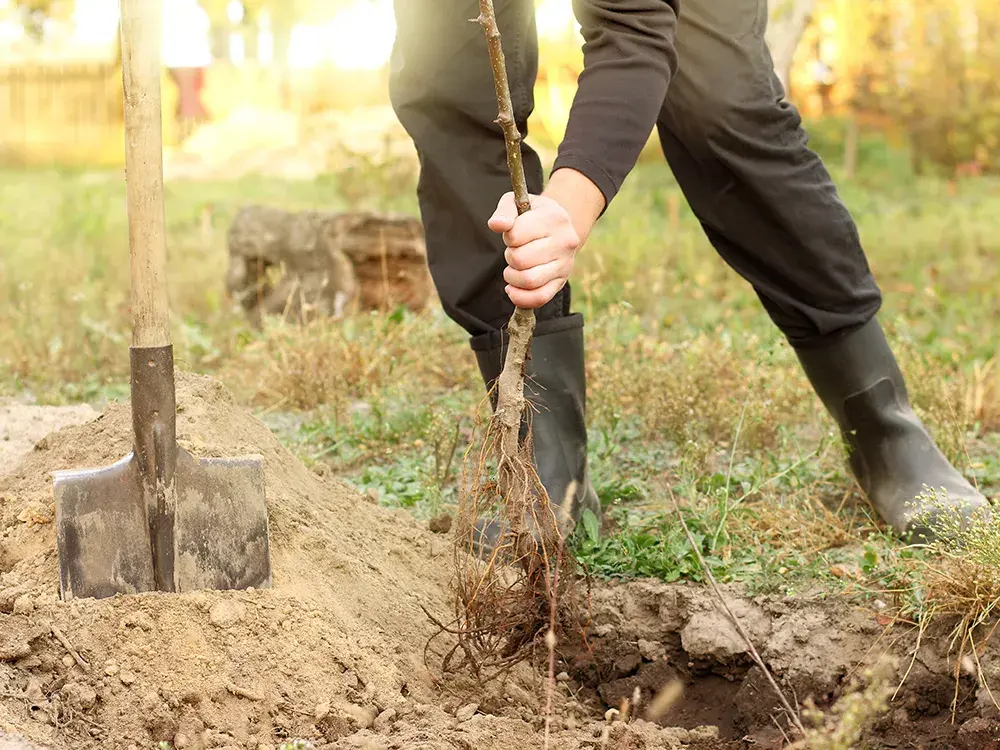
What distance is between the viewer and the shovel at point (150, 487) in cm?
187

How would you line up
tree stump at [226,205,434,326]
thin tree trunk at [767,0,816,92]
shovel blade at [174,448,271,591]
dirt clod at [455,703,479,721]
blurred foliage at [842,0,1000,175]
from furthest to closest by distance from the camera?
blurred foliage at [842,0,1000,175] → thin tree trunk at [767,0,816,92] → tree stump at [226,205,434,326] → shovel blade at [174,448,271,591] → dirt clod at [455,703,479,721]

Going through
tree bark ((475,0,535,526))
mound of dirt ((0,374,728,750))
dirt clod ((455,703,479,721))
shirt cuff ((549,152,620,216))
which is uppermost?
shirt cuff ((549,152,620,216))

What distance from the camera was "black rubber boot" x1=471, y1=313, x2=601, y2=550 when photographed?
7.90ft

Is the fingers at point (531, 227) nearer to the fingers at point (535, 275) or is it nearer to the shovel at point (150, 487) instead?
the fingers at point (535, 275)

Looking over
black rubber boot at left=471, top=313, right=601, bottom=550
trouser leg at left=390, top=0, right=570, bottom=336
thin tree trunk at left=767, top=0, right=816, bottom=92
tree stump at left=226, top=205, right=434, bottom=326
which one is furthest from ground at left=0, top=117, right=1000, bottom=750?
thin tree trunk at left=767, top=0, right=816, bottom=92

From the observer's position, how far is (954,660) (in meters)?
2.01

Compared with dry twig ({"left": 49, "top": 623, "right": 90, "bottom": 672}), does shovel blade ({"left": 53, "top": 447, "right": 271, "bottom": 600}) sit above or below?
above

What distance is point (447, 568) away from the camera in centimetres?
229

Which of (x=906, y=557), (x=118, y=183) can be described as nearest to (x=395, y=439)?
(x=906, y=557)

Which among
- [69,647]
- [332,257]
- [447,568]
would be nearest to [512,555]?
[447,568]

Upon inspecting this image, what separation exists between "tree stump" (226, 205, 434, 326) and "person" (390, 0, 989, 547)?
249 cm

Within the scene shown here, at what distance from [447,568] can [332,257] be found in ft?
9.68

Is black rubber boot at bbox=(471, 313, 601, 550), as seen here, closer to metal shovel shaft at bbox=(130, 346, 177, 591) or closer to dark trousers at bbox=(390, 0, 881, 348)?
dark trousers at bbox=(390, 0, 881, 348)

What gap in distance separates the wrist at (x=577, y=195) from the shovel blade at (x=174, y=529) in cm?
69
